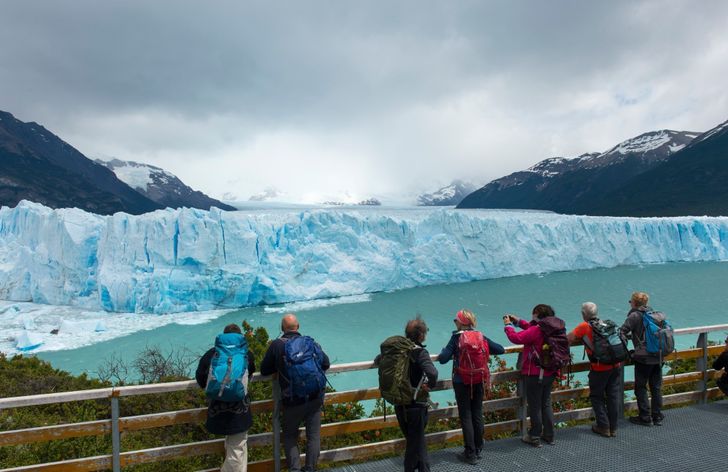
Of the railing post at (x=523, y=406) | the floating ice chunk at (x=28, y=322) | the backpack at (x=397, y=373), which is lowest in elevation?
the floating ice chunk at (x=28, y=322)

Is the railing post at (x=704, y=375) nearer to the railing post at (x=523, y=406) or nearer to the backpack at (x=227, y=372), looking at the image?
the railing post at (x=523, y=406)

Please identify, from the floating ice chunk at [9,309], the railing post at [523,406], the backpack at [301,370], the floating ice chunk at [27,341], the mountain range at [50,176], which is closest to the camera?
the backpack at [301,370]

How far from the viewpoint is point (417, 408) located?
2.25 m

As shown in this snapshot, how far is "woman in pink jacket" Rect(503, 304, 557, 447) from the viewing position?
8.44 ft

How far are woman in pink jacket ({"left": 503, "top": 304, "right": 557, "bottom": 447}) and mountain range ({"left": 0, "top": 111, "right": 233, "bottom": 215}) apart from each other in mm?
47597

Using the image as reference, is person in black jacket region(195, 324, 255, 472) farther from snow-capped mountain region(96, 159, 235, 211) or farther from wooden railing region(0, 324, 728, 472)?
snow-capped mountain region(96, 159, 235, 211)

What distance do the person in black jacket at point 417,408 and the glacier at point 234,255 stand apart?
13.7 meters

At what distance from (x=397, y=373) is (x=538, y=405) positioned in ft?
3.33

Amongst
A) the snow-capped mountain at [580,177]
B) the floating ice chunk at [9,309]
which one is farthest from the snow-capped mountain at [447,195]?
the floating ice chunk at [9,309]

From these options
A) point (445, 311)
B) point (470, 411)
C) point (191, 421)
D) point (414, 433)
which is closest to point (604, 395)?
point (470, 411)

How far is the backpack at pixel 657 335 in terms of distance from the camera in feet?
9.25

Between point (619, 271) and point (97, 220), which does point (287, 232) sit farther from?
point (619, 271)

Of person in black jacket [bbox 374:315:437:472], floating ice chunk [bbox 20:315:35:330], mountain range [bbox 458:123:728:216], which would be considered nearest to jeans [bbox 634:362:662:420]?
person in black jacket [bbox 374:315:437:472]

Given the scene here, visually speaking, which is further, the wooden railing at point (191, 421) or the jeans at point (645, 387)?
the jeans at point (645, 387)
